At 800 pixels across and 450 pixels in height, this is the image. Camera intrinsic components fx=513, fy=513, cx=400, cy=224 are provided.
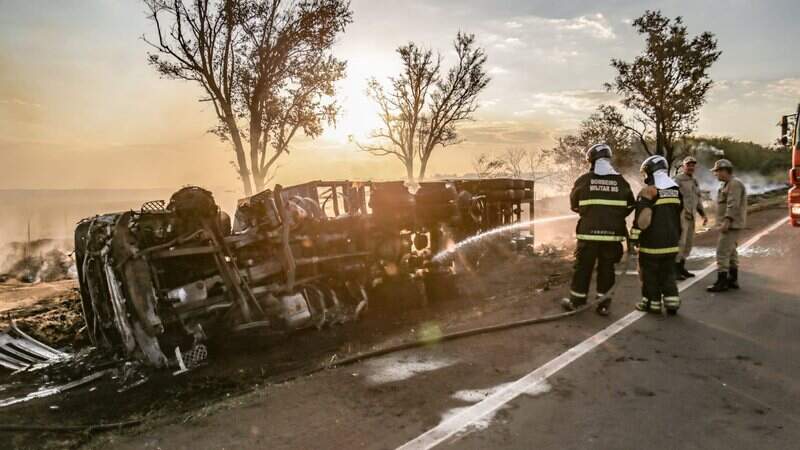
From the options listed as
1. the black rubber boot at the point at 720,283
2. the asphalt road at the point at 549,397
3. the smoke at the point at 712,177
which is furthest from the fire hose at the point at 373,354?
the smoke at the point at 712,177

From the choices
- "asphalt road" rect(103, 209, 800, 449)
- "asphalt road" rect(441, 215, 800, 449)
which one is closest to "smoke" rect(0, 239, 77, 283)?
Result: "asphalt road" rect(103, 209, 800, 449)

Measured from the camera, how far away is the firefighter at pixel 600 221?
593cm

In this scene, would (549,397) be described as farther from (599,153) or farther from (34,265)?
(34,265)

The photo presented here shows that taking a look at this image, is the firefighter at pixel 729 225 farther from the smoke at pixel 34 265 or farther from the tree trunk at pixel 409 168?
the tree trunk at pixel 409 168

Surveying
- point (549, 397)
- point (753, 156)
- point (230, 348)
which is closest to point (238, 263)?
point (230, 348)

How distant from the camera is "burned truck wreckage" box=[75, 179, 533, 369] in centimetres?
564

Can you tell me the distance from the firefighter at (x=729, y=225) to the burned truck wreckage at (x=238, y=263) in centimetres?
422

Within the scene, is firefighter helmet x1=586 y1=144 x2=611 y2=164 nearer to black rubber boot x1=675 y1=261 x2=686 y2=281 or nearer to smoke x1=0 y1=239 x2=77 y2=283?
black rubber boot x1=675 y1=261 x2=686 y2=281

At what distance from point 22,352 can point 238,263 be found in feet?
9.98

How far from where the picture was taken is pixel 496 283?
1085cm

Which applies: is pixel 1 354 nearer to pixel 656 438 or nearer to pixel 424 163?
pixel 656 438

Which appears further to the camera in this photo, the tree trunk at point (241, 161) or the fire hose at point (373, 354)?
the tree trunk at point (241, 161)

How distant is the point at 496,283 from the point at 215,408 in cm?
780

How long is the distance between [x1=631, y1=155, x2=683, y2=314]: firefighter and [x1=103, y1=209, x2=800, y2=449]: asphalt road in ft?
1.56
